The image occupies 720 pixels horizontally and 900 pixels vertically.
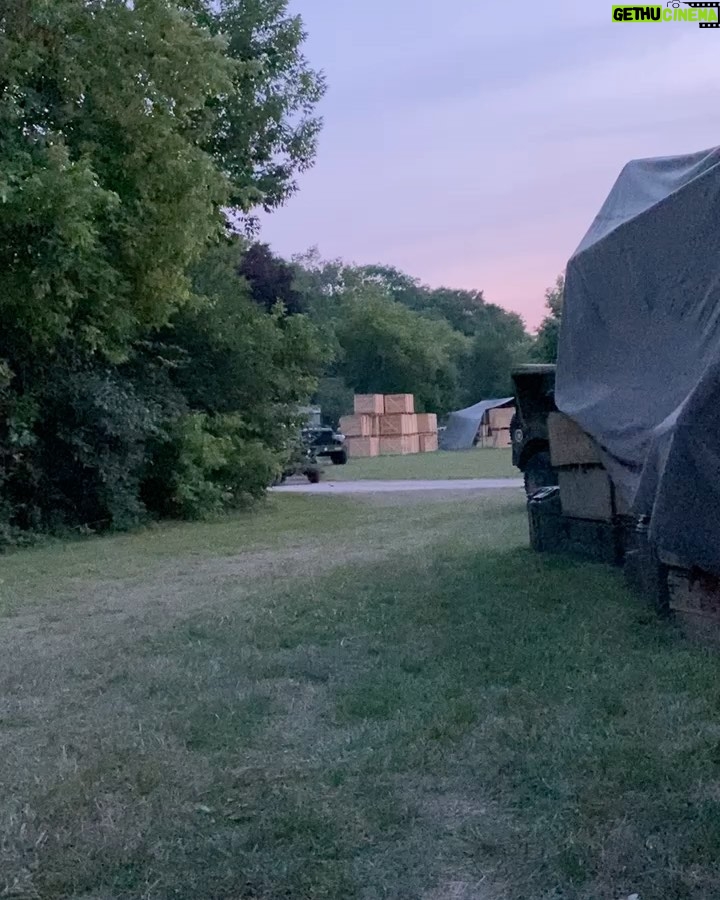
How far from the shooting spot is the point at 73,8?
12906mm

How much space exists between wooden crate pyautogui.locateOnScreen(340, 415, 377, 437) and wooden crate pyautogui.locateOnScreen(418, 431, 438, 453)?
4589 millimetres

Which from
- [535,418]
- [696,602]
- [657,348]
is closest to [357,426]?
[535,418]

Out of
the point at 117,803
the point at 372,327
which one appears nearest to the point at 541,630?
the point at 117,803

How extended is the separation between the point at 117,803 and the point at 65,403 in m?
11.3

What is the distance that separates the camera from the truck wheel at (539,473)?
37.6ft

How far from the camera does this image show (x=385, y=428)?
5275 cm

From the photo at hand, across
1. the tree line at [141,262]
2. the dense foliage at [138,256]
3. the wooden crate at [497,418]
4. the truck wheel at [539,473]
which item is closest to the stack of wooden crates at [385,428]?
the wooden crate at [497,418]

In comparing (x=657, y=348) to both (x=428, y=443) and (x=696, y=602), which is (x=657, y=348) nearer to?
(x=696, y=602)

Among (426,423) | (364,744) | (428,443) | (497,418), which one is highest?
(497,418)

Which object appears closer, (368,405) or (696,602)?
(696,602)

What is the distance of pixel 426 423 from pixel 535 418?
45.6 meters

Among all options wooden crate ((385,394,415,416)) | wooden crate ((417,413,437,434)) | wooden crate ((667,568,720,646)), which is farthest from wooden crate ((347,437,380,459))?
wooden crate ((667,568,720,646))

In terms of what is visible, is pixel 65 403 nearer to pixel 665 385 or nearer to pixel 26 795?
pixel 665 385

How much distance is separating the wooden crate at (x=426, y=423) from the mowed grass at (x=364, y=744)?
46.6 m
